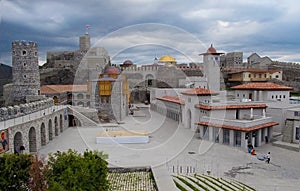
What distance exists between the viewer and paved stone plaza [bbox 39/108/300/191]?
1192 centimetres

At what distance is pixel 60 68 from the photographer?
50438 millimetres

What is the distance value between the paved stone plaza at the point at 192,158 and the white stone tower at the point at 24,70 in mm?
8650

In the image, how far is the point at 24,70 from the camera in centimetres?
2641

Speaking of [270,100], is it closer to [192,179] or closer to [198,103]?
[198,103]

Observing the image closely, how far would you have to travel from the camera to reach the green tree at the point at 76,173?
7012 millimetres

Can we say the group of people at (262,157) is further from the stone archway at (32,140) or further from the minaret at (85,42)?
the minaret at (85,42)

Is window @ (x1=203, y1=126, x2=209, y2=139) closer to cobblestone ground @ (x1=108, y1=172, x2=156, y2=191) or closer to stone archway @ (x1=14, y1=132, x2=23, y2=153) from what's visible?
cobblestone ground @ (x1=108, y1=172, x2=156, y2=191)

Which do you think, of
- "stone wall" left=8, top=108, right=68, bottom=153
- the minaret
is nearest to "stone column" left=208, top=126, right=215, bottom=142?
"stone wall" left=8, top=108, right=68, bottom=153

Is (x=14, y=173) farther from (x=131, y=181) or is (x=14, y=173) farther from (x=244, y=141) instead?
(x=244, y=141)

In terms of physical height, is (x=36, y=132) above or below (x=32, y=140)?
above

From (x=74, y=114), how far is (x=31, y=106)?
6.18 m

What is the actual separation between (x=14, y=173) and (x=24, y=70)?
68.1 feet

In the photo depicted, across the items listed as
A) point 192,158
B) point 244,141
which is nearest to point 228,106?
point 244,141

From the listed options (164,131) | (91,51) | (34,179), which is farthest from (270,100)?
(91,51)
